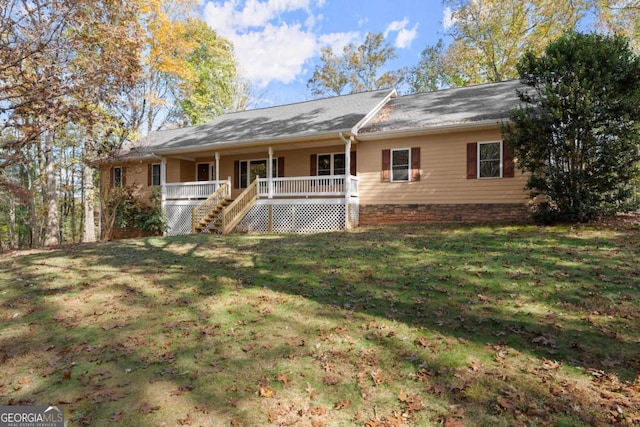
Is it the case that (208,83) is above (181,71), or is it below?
above

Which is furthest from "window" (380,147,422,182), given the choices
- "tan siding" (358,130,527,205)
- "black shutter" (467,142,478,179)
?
"black shutter" (467,142,478,179)

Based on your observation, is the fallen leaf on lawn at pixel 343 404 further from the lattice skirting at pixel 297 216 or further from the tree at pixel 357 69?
the tree at pixel 357 69

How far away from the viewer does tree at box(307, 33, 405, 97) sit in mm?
30422

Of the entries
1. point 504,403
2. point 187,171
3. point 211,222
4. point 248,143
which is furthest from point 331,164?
point 504,403

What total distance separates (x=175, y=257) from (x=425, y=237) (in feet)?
20.1

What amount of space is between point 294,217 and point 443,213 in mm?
5218

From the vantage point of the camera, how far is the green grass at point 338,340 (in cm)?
306

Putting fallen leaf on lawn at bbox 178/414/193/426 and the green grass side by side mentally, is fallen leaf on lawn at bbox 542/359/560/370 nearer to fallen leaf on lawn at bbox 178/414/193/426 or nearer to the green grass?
the green grass

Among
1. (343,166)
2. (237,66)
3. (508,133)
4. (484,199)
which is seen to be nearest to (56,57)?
(343,166)

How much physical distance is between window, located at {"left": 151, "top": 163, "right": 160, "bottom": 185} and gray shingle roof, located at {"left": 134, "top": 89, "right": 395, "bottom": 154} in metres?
1.01

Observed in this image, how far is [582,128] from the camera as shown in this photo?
31.2 feet

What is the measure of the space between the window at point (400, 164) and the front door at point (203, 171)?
9.63 meters

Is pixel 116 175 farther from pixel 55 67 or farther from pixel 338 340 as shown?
pixel 338 340

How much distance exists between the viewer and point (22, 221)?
28000 mm
